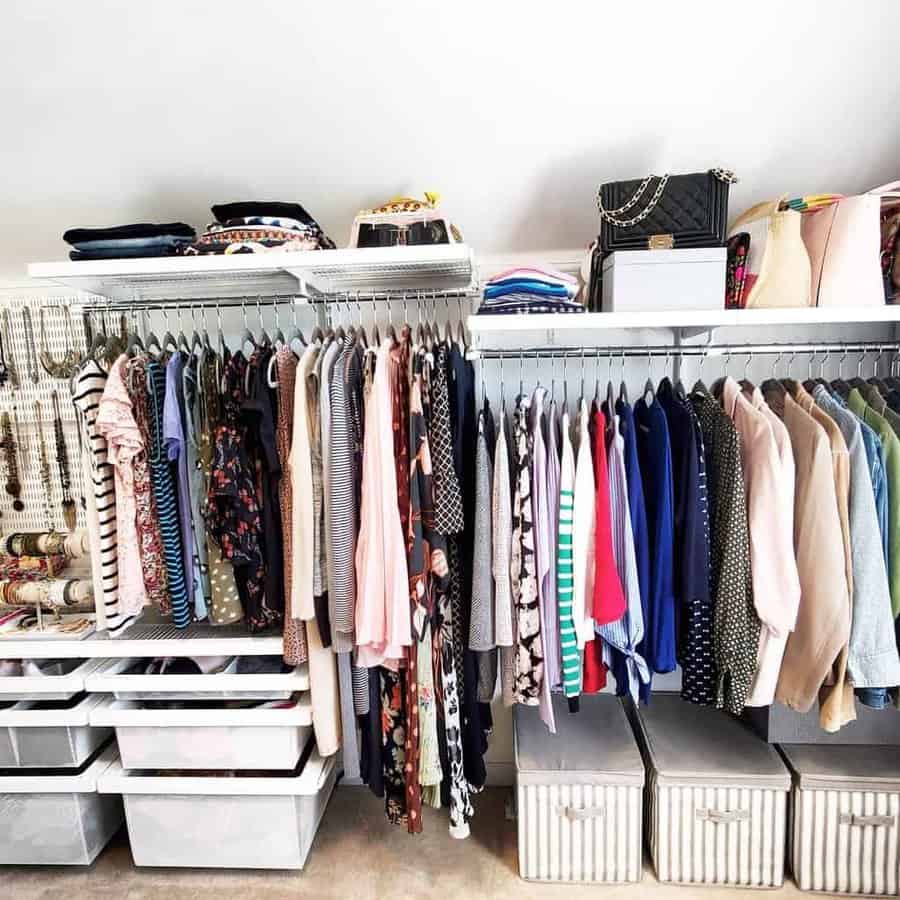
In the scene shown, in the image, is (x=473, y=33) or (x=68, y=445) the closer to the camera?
(x=473, y=33)

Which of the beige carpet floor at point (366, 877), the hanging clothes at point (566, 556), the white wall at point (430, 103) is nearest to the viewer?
the white wall at point (430, 103)

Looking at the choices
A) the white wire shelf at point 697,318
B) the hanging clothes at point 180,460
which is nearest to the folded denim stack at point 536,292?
the white wire shelf at point 697,318

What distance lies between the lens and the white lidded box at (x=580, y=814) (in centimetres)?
169

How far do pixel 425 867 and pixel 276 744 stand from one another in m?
0.60

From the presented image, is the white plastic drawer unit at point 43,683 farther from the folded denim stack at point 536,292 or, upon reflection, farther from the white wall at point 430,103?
the folded denim stack at point 536,292

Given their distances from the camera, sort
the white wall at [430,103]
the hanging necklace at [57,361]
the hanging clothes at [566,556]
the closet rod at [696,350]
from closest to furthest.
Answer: the white wall at [430,103], the hanging clothes at [566,556], the closet rod at [696,350], the hanging necklace at [57,361]

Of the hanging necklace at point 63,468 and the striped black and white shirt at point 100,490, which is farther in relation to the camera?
the hanging necklace at point 63,468

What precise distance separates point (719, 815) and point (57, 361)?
2.52 m

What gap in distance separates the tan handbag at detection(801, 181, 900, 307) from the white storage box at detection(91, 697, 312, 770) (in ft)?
5.90

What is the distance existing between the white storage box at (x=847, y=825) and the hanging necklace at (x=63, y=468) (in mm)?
2438

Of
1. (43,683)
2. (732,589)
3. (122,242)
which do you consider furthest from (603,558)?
(43,683)

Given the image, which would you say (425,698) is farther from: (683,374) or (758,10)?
(758,10)

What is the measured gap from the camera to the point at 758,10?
4.49ft

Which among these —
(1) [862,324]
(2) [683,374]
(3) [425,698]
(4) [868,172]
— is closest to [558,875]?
(3) [425,698]
